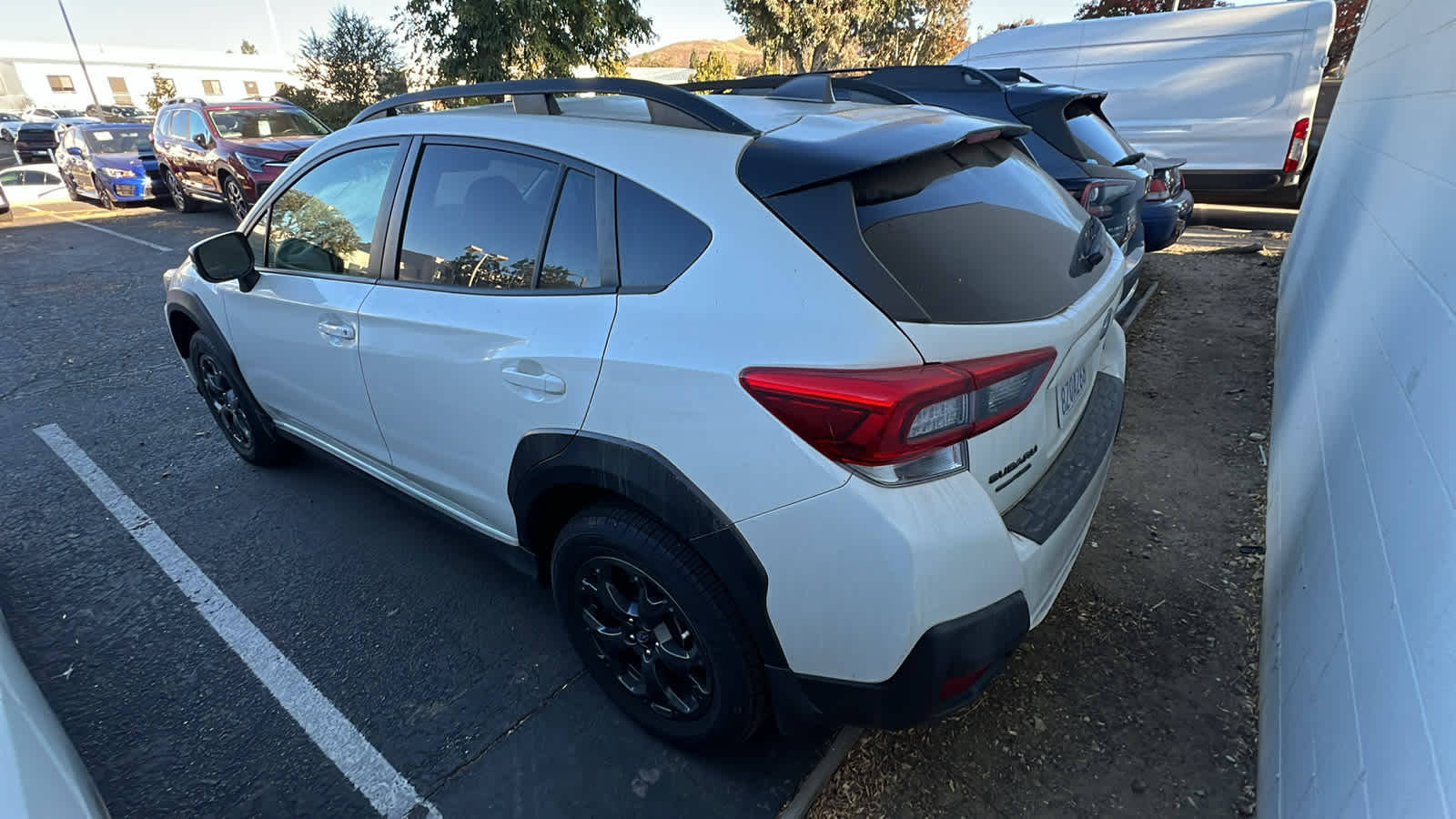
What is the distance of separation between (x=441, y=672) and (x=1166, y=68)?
10.3 meters

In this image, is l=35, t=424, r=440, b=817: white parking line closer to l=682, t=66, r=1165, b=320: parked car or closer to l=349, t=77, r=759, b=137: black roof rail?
l=349, t=77, r=759, b=137: black roof rail

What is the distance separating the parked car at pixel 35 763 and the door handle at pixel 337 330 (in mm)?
1348

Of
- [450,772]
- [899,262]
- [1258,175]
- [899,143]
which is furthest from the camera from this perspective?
[1258,175]

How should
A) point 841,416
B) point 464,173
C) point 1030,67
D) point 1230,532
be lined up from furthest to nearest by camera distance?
point 1030,67
point 1230,532
point 464,173
point 841,416

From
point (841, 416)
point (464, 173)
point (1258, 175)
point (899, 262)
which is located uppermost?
point (464, 173)

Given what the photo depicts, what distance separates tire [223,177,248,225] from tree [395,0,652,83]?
4.76m

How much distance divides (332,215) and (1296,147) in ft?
33.2

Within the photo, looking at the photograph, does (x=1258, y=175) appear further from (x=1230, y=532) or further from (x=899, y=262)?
(x=899, y=262)

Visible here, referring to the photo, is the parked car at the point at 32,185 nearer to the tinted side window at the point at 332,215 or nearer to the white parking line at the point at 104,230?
the white parking line at the point at 104,230

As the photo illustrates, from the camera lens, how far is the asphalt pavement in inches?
81.7

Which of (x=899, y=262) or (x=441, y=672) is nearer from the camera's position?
(x=899, y=262)

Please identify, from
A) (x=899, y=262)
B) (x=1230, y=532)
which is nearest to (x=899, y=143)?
(x=899, y=262)

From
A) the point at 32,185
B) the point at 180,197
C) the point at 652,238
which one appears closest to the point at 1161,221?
the point at 652,238

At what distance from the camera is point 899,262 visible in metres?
1.61
